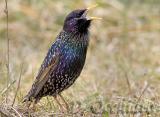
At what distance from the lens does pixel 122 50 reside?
1134cm

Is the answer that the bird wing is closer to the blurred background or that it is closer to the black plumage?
the black plumage

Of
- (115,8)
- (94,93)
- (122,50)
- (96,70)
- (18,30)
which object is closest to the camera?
(94,93)

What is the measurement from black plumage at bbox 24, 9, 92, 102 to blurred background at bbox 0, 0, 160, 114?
0.21 meters

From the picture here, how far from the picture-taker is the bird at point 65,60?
23.7 ft

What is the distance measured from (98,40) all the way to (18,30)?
118 centimetres

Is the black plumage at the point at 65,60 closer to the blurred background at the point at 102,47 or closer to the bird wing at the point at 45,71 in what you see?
the bird wing at the point at 45,71

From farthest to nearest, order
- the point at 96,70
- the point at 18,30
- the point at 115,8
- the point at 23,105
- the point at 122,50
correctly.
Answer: the point at 115,8
the point at 18,30
the point at 122,50
the point at 96,70
the point at 23,105

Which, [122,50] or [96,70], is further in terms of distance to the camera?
[122,50]

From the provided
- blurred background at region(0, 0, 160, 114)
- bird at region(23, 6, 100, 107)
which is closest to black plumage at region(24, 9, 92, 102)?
bird at region(23, 6, 100, 107)

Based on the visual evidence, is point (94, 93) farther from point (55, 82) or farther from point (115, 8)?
point (115, 8)

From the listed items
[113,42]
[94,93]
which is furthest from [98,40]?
[94,93]

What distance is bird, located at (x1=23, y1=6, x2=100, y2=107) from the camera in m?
7.23

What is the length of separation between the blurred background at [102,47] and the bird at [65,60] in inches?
7.3

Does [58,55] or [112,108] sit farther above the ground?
[58,55]
